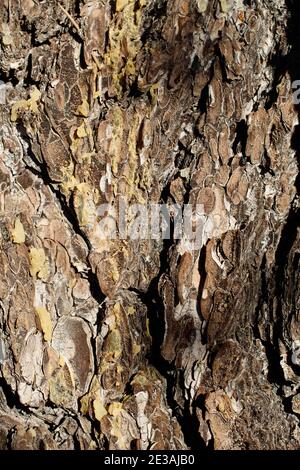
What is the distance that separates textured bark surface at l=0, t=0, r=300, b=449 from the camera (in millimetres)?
1023

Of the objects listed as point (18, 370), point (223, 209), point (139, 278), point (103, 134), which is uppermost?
point (103, 134)

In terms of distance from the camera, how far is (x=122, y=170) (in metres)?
1.05

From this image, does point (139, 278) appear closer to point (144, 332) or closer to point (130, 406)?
point (144, 332)

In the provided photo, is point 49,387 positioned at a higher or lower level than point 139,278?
lower

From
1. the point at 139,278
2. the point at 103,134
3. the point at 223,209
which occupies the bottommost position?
the point at 139,278

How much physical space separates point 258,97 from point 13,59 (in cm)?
44

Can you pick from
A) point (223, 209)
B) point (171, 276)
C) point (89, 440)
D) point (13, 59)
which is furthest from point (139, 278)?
point (13, 59)

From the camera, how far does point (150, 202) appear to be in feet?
3.51

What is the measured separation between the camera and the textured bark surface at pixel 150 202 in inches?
40.3

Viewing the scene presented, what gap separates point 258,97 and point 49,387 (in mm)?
644

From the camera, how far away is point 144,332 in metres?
1.10

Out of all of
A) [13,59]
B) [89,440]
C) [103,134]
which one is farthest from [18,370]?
[13,59]

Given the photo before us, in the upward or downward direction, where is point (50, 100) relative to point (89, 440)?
upward

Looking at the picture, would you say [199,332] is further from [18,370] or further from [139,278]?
[18,370]
